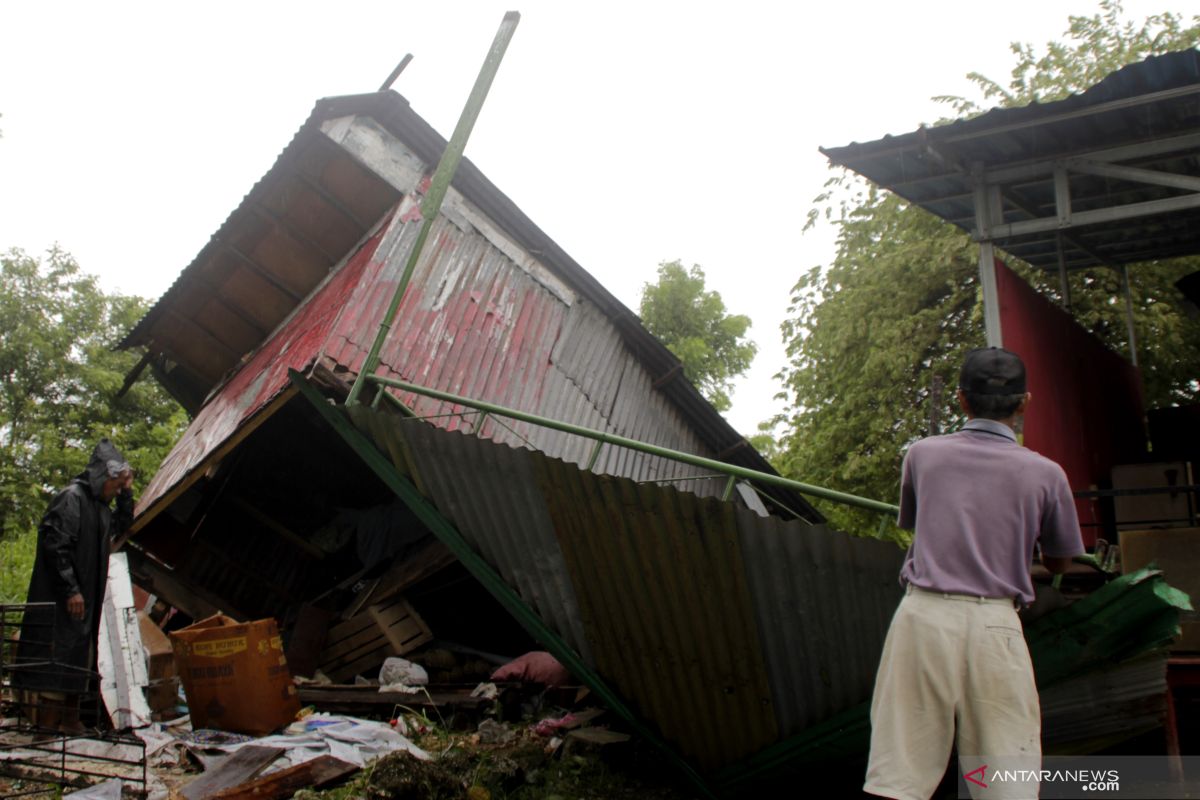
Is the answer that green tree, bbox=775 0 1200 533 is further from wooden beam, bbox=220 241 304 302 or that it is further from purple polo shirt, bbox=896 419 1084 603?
purple polo shirt, bbox=896 419 1084 603

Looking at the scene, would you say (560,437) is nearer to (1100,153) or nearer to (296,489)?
(296,489)

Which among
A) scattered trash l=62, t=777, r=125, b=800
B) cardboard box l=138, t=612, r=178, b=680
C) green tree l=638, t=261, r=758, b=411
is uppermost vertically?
green tree l=638, t=261, r=758, b=411

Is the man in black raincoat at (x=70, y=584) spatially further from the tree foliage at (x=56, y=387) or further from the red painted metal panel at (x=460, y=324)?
the tree foliage at (x=56, y=387)

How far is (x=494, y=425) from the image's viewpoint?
28.5 ft

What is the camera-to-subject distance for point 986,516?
121 inches

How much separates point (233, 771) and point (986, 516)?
175 inches

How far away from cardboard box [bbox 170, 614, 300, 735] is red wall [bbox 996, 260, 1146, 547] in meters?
5.75

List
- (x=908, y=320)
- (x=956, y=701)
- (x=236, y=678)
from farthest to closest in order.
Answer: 1. (x=908, y=320)
2. (x=236, y=678)
3. (x=956, y=701)

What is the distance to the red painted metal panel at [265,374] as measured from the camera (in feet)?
26.9

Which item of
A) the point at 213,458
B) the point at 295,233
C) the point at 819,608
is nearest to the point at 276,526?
the point at 213,458

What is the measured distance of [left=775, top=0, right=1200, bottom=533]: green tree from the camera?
15992mm

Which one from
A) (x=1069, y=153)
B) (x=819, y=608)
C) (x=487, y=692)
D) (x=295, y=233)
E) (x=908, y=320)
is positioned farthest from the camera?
(x=908, y=320)

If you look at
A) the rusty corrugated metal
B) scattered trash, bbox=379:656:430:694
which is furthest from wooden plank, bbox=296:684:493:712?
the rusty corrugated metal

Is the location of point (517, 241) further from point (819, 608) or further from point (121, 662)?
point (819, 608)
